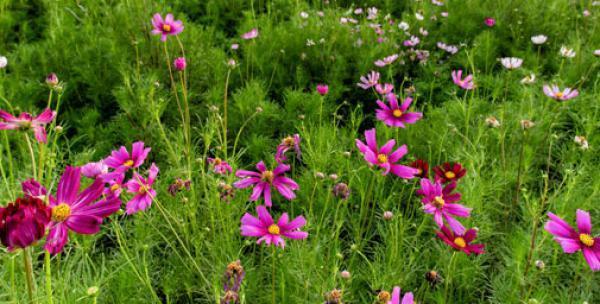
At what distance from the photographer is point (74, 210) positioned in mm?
737

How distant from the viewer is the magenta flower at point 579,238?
0.93m

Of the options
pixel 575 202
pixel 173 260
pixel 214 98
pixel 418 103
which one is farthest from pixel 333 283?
pixel 418 103

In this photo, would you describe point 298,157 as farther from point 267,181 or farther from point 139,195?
point 139,195

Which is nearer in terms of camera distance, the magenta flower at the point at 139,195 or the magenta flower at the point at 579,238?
the magenta flower at the point at 579,238

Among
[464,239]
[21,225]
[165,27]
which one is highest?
[21,225]

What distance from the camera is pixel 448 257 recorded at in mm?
1358

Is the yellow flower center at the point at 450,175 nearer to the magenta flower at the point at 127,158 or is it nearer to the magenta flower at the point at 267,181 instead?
the magenta flower at the point at 267,181

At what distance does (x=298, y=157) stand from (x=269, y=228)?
1.26 ft

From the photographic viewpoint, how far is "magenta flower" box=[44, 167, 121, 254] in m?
0.69

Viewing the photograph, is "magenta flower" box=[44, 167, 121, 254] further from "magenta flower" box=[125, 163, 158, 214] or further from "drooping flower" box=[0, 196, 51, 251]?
"magenta flower" box=[125, 163, 158, 214]

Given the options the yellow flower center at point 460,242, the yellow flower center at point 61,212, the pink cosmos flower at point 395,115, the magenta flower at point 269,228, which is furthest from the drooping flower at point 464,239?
the yellow flower center at point 61,212

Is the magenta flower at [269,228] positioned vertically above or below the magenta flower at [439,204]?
above

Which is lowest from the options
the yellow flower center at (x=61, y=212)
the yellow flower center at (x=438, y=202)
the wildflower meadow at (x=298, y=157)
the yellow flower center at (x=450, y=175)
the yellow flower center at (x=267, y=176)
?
the wildflower meadow at (x=298, y=157)

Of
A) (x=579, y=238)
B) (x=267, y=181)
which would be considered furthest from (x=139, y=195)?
(x=579, y=238)
